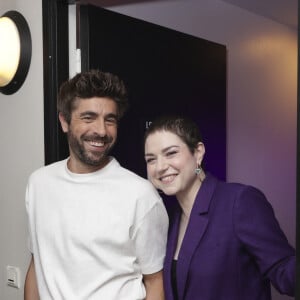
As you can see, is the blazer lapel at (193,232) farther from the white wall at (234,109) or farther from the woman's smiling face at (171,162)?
the white wall at (234,109)

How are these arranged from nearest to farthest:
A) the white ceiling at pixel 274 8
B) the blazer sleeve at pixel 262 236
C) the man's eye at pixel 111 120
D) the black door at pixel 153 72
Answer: the blazer sleeve at pixel 262 236, the man's eye at pixel 111 120, the black door at pixel 153 72, the white ceiling at pixel 274 8

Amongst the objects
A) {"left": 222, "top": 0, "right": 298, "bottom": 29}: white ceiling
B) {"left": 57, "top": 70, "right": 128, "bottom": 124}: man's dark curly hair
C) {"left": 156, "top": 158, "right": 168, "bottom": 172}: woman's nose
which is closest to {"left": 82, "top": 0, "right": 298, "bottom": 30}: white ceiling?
{"left": 222, "top": 0, "right": 298, "bottom": 29}: white ceiling

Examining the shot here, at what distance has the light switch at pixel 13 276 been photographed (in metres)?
1.84

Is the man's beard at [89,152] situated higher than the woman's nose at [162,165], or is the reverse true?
the man's beard at [89,152]

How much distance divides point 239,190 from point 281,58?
2213mm

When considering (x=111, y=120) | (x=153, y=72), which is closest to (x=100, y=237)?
(x=111, y=120)

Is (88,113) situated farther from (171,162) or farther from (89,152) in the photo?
(171,162)

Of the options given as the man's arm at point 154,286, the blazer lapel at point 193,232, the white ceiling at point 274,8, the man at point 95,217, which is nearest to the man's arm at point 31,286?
the man at point 95,217

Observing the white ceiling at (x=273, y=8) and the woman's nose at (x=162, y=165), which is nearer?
the woman's nose at (x=162, y=165)

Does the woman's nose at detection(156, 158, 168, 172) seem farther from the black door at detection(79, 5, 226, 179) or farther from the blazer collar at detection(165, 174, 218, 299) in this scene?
the black door at detection(79, 5, 226, 179)

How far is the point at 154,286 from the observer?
1417 mm

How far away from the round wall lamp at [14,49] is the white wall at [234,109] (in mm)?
27

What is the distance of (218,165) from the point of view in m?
2.29

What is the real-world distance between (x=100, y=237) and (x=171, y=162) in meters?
0.31
